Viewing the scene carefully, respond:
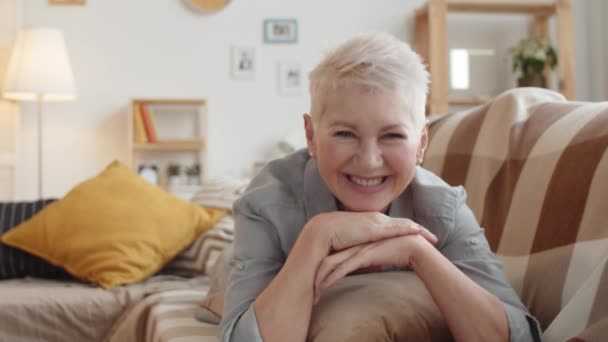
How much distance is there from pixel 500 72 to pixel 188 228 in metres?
3.28

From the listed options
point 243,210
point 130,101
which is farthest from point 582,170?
point 130,101

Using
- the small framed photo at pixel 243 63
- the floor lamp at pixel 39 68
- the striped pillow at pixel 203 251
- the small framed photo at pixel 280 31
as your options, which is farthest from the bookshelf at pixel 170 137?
the striped pillow at pixel 203 251

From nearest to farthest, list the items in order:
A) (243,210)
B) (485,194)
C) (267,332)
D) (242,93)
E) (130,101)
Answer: (267,332), (243,210), (485,194), (130,101), (242,93)

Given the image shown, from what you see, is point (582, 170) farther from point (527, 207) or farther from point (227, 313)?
→ point (227, 313)

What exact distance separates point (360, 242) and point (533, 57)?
4.21 m

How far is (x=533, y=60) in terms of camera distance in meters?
5.00

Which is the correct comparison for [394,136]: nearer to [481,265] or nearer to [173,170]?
[481,265]

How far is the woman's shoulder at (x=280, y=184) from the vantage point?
1276 millimetres

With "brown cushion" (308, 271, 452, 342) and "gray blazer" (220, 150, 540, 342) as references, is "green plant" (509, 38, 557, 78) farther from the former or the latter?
"brown cushion" (308, 271, 452, 342)

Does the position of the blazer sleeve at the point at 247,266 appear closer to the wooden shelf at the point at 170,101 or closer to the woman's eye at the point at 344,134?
the woman's eye at the point at 344,134

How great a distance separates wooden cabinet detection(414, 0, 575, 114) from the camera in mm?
4859

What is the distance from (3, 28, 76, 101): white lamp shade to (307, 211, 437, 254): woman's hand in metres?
3.48

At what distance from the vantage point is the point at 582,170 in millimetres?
1312

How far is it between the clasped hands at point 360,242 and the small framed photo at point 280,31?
398 cm
